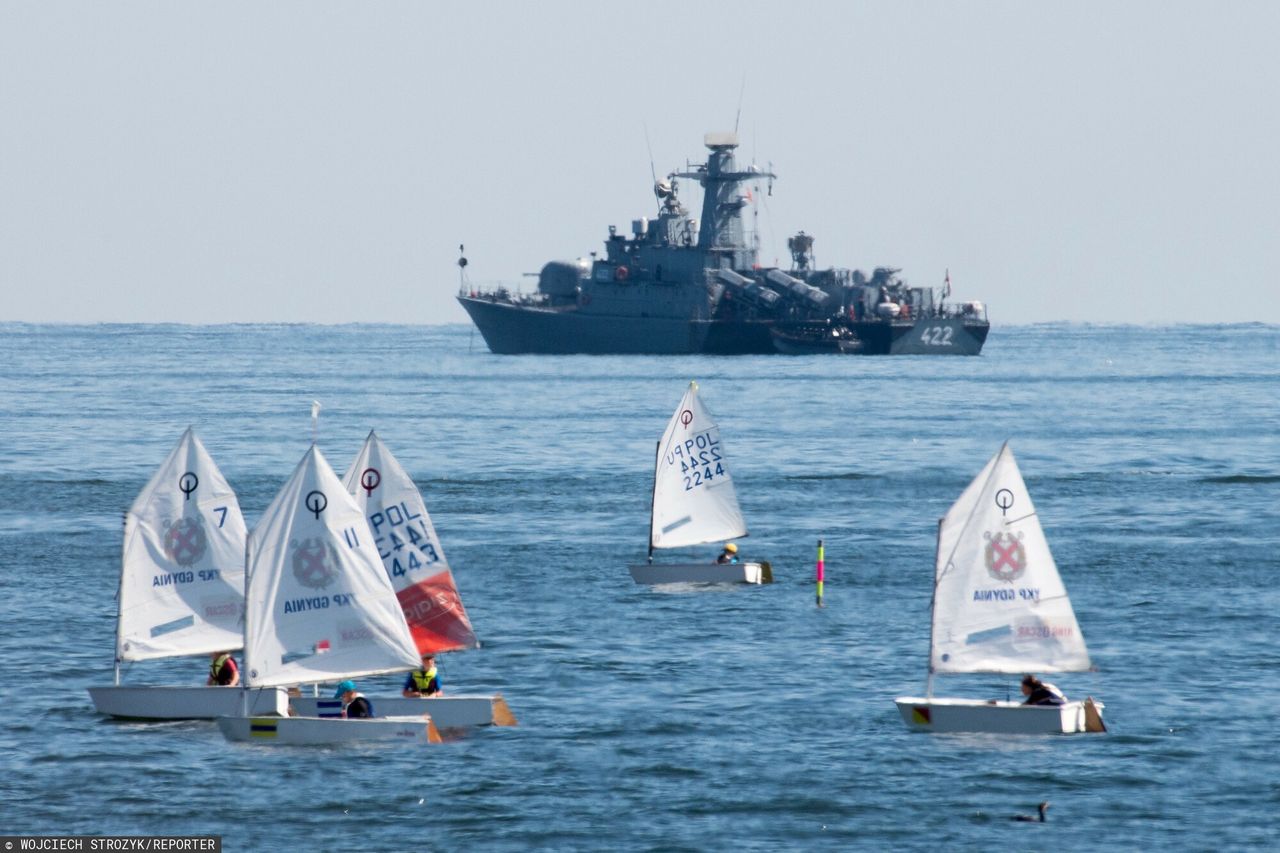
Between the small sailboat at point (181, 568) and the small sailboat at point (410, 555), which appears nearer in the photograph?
the small sailboat at point (181, 568)

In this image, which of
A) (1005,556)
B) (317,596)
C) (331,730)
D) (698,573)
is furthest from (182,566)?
(698,573)

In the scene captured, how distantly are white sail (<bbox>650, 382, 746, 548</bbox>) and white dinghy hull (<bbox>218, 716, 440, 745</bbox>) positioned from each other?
78.2 ft

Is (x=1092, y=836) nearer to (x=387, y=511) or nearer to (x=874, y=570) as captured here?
(x=387, y=511)

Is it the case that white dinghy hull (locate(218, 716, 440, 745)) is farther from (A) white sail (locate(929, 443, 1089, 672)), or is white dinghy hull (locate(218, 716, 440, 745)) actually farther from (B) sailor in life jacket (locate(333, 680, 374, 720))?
(A) white sail (locate(929, 443, 1089, 672))

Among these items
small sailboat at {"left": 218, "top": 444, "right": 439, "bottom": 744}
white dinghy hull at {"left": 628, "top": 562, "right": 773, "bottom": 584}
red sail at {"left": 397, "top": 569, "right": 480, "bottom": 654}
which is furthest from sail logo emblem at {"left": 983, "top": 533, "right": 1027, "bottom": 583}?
white dinghy hull at {"left": 628, "top": 562, "right": 773, "bottom": 584}

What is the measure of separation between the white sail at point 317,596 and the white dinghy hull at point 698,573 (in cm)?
2073

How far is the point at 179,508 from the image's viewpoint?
40750 millimetres

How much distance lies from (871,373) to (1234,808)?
6381 inches

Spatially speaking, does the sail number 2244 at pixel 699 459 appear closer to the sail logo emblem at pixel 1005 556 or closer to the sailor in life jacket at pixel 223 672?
the sail logo emblem at pixel 1005 556

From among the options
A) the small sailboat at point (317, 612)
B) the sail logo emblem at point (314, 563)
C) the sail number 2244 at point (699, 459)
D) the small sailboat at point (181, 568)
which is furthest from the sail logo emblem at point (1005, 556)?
the sail number 2244 at point (699, 459)

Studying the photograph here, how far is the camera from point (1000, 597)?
127ft

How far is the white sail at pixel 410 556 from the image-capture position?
4156cm

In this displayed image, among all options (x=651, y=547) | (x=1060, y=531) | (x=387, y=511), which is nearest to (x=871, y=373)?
(x=1060, y=531)

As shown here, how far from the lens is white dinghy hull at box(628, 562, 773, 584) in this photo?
5762cm
